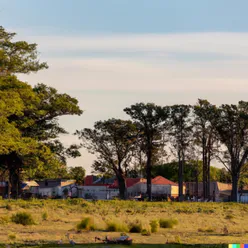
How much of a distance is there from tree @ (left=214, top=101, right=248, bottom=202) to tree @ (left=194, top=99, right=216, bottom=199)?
716mm

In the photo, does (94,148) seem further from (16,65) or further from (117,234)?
(117,234)

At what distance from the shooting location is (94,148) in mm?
70375

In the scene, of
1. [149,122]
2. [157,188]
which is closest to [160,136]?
[149,122]

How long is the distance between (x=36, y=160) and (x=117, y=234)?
2887cm

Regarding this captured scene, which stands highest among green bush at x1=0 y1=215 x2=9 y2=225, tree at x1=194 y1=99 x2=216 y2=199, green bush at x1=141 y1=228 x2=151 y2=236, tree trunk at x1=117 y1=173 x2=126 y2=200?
tree at x1=194 y1=99 x2=216 y2=199

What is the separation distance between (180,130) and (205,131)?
262 cm

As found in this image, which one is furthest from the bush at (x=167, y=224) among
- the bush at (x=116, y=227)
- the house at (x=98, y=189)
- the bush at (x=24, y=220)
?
the house at (x=98, y=189)

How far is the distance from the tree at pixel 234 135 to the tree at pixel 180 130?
10.4ft

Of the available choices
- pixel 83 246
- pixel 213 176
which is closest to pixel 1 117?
pixel 83 246

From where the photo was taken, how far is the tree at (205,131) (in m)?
69.6

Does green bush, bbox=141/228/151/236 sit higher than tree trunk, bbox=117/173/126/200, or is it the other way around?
tree trunk, bbox=117/173/126/200

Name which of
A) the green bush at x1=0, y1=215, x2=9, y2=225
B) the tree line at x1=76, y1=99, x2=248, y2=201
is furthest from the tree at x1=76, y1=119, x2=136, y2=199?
Answer: the green bush at x1=0, y1=215, x2=9, y2=225

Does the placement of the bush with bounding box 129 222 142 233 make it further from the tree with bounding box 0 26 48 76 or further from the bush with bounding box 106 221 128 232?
the tree with bounding box 0 26 48 76

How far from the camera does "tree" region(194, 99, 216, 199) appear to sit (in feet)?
228
